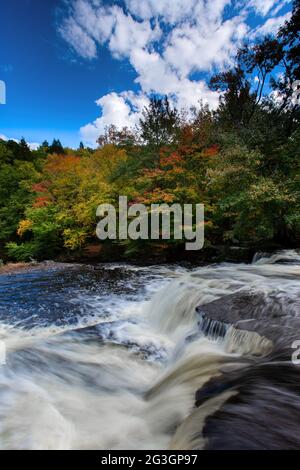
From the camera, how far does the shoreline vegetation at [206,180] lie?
9.23 m

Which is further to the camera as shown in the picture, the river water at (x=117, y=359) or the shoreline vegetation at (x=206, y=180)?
the shoreline vegetation at (x=206, y=180)

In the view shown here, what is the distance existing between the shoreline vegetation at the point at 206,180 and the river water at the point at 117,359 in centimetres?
267

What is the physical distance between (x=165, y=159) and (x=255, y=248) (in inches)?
195

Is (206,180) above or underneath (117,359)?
above

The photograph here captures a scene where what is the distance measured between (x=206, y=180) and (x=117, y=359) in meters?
8.17

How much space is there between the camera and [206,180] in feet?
35.4

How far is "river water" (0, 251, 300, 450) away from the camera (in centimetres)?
261

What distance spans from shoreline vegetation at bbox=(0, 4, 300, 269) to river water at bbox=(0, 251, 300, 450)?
267 cm

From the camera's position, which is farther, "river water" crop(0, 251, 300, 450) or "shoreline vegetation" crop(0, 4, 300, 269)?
"shoreline vegetation" crop(0, 4, 300, 269)

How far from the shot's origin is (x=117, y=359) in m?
4.21

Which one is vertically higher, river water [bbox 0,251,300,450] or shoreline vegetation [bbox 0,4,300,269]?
shoreline vegetation [bbox 0,4,300,269]

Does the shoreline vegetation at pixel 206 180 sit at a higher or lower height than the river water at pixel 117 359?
higher

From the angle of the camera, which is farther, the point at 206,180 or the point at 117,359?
the point at 206,180

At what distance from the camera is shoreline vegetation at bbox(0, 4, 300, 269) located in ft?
30.3
